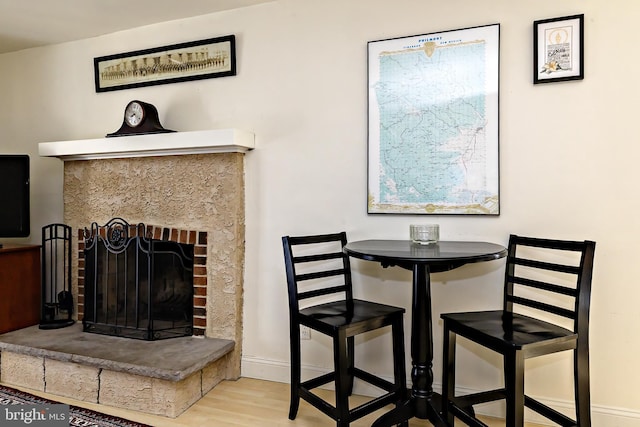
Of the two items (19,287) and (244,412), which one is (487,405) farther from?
(19,287)

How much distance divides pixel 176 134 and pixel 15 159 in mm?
1280

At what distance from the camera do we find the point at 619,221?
6.69 ft

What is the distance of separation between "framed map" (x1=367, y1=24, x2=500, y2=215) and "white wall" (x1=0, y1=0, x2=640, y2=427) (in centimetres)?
7

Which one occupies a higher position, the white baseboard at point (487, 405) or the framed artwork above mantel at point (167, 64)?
the framed artwork above mantel at point (167, 64)

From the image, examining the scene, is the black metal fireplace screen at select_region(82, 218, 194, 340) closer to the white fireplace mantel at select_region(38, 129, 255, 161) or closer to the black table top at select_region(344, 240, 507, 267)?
the white fireplace mantel at select_region(38, 129, 255, 161)

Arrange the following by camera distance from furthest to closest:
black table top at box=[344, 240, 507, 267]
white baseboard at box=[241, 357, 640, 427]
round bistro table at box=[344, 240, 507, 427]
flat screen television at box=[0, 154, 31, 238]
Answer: flat screen television at box=[0, 154, 31, 238] → white baseboard at box=[241, 357, 640, 427] → round bistro table at box=[344, 240, 507, 427] → black table top at box=[344, 240, 507, 267]

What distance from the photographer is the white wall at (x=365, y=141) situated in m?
2.04

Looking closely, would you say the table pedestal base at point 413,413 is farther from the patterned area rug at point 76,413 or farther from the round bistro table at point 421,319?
the patterned area rug at point 76,413

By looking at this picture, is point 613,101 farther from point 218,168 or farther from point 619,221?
point 218,168

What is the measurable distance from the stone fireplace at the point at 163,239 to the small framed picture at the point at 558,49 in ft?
5.38

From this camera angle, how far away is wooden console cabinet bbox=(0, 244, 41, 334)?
2.86 m

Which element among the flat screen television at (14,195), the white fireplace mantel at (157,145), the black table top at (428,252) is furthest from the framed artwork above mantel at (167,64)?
the black table top at (428,252)

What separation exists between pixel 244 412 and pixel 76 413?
0.88 meters
